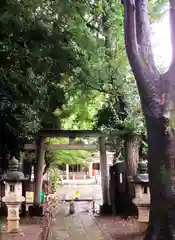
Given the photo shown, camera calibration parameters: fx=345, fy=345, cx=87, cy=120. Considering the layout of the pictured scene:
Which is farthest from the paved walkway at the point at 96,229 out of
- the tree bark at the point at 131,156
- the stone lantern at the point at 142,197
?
the tree bark at the point at 131,156

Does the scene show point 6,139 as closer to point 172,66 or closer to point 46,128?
point 46,128

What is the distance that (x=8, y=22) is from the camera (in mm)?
8617

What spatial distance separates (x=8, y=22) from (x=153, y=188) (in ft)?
18.1

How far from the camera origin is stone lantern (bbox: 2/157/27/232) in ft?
34.1

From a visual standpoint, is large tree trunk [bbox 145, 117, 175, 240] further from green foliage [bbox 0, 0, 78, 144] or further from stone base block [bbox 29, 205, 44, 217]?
stone base block [bbox 29, 205, 44, 217]

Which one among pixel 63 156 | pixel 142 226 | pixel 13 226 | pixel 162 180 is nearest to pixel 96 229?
pixel 142 226

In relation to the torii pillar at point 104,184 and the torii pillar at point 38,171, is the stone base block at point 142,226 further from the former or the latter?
the torii pillar at point 38,171

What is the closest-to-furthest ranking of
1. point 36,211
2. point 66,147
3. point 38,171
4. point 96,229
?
1. point 96,229
2. point 36,211
3. point 38,171
4. point 66,147

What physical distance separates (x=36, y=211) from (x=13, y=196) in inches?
200

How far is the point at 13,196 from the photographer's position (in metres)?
10.5

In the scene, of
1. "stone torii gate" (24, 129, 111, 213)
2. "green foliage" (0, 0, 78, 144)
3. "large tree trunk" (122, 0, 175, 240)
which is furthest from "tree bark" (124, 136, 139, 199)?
"large tree trunk" (122, 0, 175, 240)

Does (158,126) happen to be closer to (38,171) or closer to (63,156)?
(38,171)

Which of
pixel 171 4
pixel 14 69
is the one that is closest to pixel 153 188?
pixel 171 4

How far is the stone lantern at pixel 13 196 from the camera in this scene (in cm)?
1041
